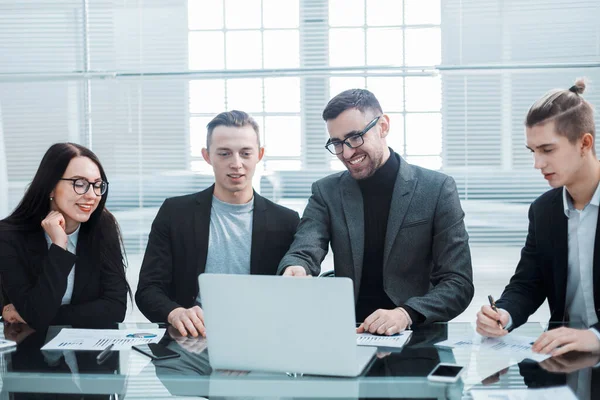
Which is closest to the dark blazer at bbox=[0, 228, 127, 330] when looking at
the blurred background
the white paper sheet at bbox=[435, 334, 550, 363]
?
the white paper sheet at bbox=[435, 334, 550, 363]

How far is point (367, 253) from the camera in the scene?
2809 millimetres

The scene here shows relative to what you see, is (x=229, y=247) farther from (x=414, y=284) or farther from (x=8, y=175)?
(x=8, y=175)

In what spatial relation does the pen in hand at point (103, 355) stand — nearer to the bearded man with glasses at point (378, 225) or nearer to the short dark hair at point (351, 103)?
the bearded man with glasses at point (378, 225)

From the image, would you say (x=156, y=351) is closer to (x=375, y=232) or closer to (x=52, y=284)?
(x=52, y=284)

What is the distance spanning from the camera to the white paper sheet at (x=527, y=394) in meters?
1.54

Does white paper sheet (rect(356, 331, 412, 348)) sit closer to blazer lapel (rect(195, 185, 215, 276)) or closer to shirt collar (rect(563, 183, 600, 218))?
shirt collar (rect(563, 183, 600, 218))

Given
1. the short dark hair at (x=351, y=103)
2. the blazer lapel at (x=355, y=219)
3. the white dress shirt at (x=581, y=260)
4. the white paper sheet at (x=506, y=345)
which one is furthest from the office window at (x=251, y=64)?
the white paper sheet at (x=506, y=345)

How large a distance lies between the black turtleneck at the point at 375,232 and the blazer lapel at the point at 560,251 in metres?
0.63

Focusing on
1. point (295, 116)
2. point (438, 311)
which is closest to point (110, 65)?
point (295, 116)

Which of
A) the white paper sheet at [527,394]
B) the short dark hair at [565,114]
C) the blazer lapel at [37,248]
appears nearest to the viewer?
the white paper sheet at [527,394]

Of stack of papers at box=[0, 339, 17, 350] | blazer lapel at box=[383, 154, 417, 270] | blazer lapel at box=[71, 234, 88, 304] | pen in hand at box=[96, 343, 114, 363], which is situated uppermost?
blazer lapel at box=[383, 154, 417, 270]

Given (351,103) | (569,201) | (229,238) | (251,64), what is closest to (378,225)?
(351,103)

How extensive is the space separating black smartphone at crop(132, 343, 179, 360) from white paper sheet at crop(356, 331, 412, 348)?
1.79 ft

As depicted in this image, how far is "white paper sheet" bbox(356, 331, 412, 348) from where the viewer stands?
6.59 ft
